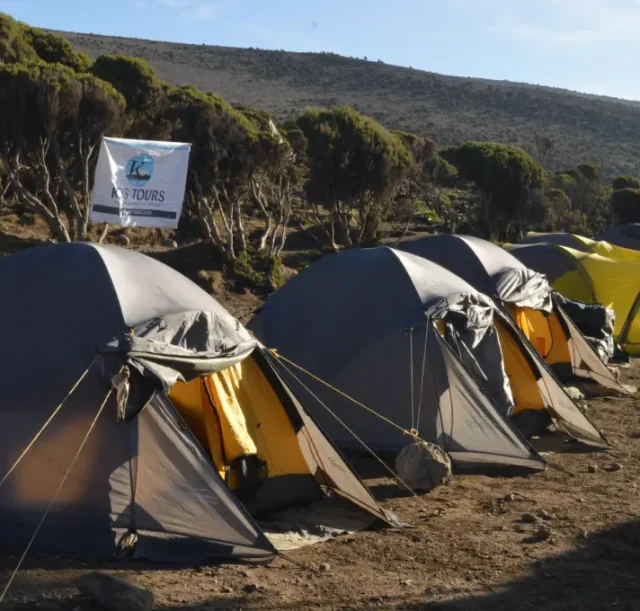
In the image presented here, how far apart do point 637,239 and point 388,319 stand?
1835 centimetres

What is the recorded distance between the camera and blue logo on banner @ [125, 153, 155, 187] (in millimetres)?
13055

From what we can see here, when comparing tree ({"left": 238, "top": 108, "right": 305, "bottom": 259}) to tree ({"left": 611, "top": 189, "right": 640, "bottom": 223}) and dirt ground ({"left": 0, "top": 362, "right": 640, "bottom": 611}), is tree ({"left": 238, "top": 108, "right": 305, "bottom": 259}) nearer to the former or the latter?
dirt ground ({"left": 0, "top": 362, "right": 640, "bottom": 611})

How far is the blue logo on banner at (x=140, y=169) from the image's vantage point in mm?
13055

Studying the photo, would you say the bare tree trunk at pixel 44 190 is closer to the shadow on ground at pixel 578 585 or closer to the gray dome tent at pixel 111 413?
the gray dome tent at pixel 111 413

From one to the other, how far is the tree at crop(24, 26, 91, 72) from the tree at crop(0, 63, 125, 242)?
7.96 meters

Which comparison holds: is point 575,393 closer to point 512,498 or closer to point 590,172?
point 512,498

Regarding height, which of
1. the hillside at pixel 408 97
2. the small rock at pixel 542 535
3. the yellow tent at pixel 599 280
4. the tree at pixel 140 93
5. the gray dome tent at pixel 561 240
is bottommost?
the small rock at pixel 542 535

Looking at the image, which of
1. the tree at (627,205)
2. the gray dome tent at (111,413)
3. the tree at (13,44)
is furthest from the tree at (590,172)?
the gray dome tent at (111,413)

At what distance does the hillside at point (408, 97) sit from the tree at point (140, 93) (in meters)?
41.1

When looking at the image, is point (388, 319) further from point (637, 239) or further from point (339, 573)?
point (637, 239)

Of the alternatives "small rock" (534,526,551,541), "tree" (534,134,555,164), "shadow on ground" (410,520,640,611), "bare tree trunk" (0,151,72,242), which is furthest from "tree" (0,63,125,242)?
"tree" (534,134,555,164)

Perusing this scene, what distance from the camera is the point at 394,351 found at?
30.8 ft

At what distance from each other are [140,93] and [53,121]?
5.53 m

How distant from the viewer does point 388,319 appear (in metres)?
9.56
